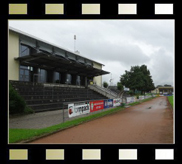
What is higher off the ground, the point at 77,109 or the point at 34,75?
the point at 34,75

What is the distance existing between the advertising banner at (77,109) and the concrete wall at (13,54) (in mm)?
12194

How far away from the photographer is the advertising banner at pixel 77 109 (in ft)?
31.0

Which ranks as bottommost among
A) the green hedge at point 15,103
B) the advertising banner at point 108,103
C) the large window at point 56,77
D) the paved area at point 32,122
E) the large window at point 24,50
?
the paved area at point 32,122

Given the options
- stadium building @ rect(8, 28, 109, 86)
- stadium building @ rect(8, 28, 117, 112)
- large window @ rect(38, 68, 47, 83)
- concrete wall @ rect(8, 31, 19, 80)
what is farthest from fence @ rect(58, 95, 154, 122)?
large window @ rect(38, 68, 47, 83)

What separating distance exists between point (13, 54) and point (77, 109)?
13.6 m

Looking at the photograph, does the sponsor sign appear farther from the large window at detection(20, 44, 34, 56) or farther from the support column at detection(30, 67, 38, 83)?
the large window at detection(20, 44, 34, 56)

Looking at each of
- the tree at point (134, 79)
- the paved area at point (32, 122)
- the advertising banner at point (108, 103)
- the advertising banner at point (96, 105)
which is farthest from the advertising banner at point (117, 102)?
the tree at point (134, 79)

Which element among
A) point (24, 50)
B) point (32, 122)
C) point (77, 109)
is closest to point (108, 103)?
point (77, 109)

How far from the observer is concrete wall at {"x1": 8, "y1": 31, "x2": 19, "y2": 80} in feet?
60.1

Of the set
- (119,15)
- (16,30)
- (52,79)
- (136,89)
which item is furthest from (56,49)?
(136,89)

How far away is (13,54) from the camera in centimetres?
1883

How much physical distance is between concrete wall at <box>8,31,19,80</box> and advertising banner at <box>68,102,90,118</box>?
40.0ft

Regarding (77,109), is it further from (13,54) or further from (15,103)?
(13,54)

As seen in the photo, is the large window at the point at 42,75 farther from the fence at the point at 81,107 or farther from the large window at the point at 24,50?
the fence at the point at 81,107
